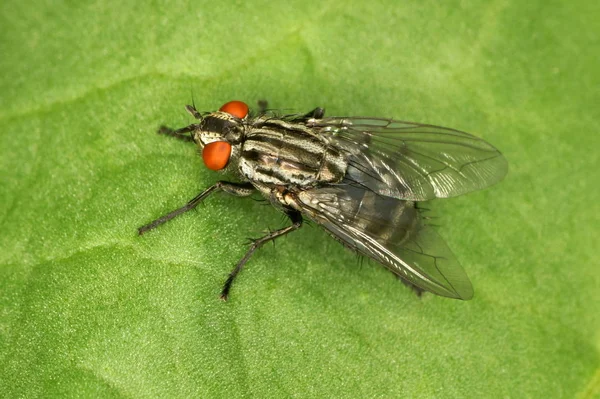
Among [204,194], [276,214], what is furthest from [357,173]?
[204,194]

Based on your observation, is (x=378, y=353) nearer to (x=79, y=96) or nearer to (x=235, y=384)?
(x=235, y=384)

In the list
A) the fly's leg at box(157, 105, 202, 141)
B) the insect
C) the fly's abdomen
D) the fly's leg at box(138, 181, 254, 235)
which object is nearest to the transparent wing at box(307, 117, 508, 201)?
the insect

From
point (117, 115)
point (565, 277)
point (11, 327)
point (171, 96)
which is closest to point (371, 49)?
point (171, 96)

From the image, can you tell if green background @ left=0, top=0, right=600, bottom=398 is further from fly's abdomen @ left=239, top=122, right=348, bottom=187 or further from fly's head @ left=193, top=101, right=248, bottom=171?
fly's abdomen @ left=239, top=122, right=348, bottom=187

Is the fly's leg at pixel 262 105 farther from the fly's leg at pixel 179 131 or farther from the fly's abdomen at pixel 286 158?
the fly's leg at pixel 179 131

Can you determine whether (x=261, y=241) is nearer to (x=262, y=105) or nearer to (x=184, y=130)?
(x=184, y=130)

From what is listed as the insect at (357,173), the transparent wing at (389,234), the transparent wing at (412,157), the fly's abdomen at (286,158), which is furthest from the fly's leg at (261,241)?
the transparent wing at (412,157)

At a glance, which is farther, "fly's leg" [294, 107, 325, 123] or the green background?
"fly's leg" [294, 107, 325, 123]

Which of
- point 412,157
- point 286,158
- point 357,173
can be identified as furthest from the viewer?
point 412,157

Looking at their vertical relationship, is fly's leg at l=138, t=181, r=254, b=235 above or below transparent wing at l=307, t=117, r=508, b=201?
below
